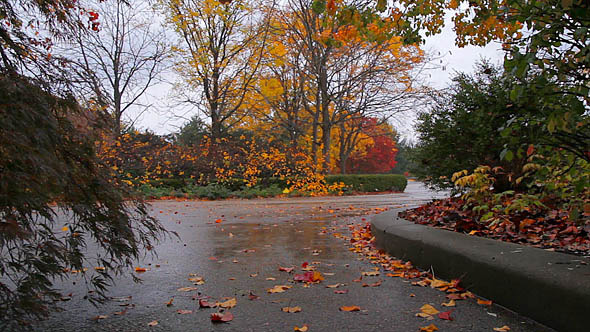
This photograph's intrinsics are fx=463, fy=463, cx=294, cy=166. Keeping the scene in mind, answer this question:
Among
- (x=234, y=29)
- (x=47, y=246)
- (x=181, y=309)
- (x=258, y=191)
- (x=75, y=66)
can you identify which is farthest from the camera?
(x=234, y=29)

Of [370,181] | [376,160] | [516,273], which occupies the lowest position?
[516,273]

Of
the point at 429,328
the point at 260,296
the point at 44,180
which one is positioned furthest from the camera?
the point at 260,296

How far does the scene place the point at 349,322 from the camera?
3.07 metres

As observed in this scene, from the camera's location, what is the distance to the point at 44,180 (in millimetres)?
2354

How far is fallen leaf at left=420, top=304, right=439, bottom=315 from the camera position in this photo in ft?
10.6

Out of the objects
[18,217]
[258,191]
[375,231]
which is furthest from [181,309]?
[258,191]

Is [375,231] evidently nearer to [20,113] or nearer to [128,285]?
[128,285]

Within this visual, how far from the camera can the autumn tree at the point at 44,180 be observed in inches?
90.2

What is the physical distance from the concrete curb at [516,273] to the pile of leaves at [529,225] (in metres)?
0.44

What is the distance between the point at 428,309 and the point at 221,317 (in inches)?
57.3

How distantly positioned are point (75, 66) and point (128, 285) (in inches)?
78.3

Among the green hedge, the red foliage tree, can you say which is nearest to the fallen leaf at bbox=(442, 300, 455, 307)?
the green hedge

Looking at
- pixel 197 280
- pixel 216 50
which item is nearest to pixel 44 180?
pixel 197 280

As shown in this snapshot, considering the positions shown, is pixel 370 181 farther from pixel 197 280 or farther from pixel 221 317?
pixel 221 317
